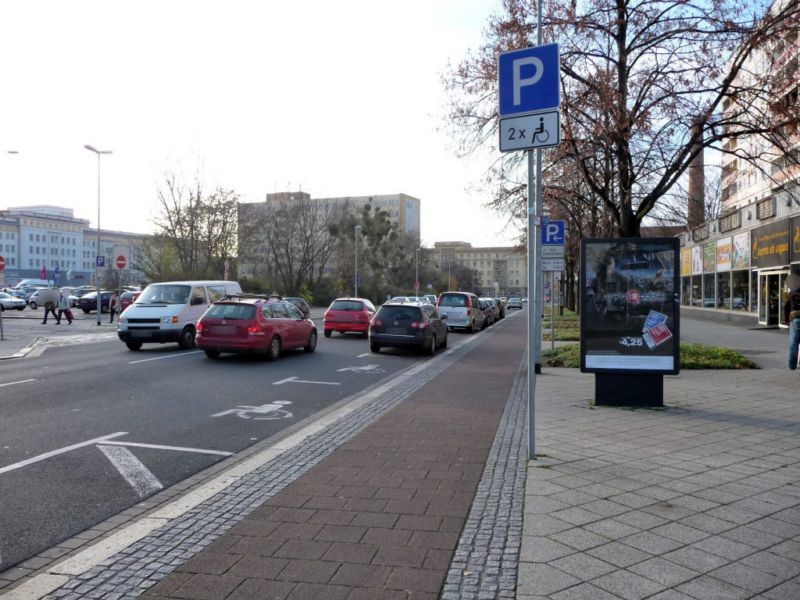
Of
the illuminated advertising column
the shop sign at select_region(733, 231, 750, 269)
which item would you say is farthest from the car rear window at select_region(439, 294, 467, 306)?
the illuminated advertising column

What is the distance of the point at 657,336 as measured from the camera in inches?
366

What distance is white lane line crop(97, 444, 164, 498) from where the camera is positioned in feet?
18.5

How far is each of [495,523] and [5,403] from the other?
780 centimetres

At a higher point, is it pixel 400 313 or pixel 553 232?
pixel 553 232

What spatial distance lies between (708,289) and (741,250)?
316 inches

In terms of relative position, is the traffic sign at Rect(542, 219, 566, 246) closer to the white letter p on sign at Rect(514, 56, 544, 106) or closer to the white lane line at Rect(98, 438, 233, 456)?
the white letter p on sign at Rect(514, 56, 544, 106)

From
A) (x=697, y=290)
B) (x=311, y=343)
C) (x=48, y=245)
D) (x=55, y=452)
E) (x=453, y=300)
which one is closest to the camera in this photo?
(x=55, y=452)

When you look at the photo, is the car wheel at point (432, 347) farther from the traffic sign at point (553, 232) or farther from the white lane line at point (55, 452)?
the white lane line at point (55, 452)

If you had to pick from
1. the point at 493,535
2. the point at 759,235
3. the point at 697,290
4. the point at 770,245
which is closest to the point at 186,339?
the point at 493,535

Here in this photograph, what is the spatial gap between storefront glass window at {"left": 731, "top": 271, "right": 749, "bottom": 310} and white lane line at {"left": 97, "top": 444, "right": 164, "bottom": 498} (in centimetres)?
3102

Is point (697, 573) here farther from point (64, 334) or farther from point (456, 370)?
point (64, 334)

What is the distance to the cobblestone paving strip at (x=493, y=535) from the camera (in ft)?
12.1

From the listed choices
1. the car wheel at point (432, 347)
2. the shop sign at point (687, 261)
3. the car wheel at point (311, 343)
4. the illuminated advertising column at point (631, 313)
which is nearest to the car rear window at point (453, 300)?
the car wheel at point (432, 347)

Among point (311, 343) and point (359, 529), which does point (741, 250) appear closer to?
point (311, 343)
